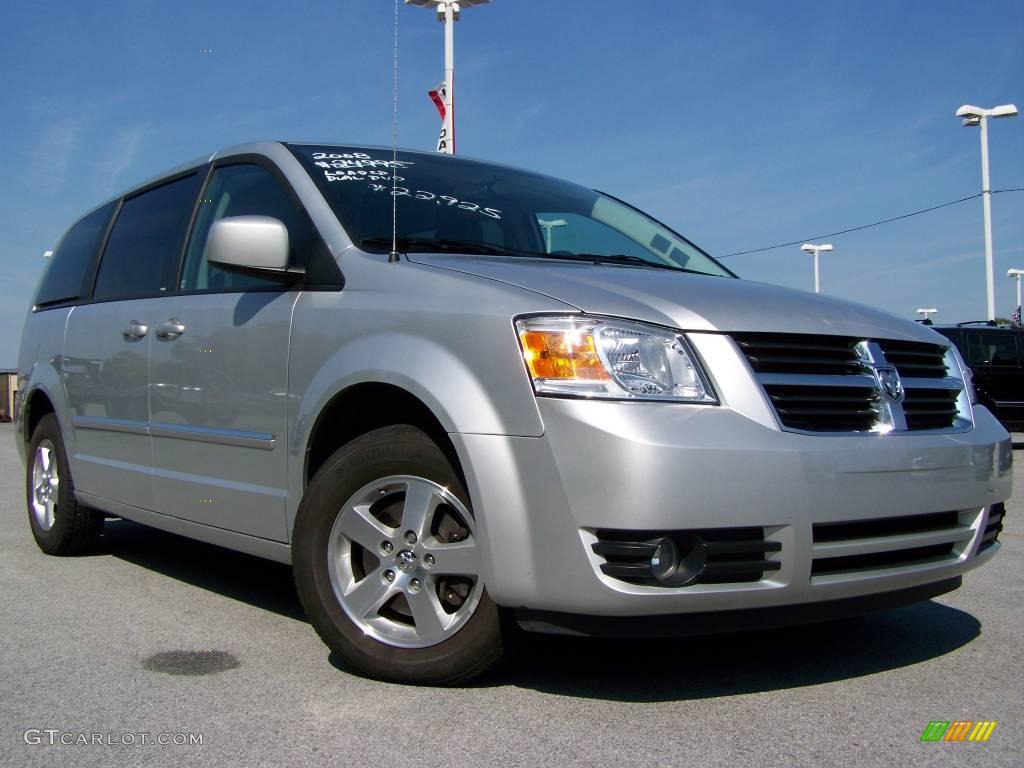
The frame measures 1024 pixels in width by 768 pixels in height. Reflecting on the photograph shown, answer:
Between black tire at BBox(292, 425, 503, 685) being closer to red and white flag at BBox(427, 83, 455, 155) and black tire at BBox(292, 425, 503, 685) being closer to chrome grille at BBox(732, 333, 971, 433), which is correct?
chrome grille at BBox(732, 333, 971, 433)

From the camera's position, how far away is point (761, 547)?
2723 mm

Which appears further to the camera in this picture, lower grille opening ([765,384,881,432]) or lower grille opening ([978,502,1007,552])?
lower grille opening ([978,502,1007,552])

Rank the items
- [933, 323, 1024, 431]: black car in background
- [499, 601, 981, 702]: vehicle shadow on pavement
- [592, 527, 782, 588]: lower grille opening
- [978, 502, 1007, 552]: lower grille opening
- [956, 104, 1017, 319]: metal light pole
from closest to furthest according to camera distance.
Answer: [592, 527, 782, 588]: lower grille opening → [499, 601, 981, 702]: vehicle shadow on pavement → [978, 502, 1007, 552]: lower grille opening → [933, 323, 1024, 431]: black car in background → [956, 104, 1017, 319]: metal light pole

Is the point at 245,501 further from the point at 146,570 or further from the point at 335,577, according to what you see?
the point at 146,570

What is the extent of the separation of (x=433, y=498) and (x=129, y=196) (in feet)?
10.2

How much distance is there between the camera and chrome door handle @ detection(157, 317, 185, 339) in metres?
4.13

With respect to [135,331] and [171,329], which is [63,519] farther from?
[171,329]

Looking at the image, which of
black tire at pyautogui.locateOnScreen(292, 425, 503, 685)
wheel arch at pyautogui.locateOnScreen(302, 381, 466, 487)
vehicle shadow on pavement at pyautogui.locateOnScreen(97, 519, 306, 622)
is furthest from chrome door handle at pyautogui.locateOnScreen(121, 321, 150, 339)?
black tire at pyautogui.locateOnScreen(292, 425, 503, 685)

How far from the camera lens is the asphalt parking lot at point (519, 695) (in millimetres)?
2541

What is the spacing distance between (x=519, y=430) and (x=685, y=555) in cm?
53

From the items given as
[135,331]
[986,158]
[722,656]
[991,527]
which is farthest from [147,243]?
[986,158]

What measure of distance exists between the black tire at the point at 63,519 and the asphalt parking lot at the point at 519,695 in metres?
1.02

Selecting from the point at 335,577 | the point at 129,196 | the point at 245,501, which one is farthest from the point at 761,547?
the point at 129,196

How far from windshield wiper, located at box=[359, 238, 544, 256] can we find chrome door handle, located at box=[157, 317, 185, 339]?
1004 millimetres
